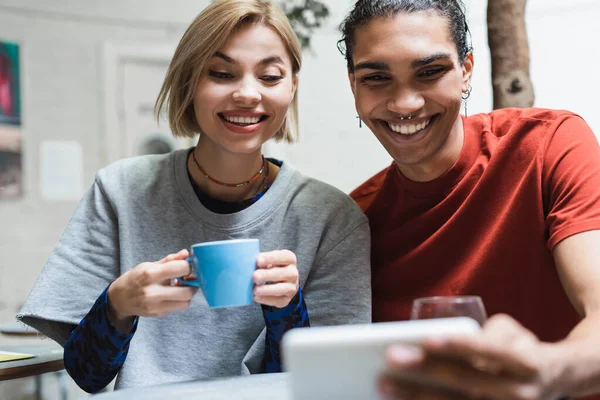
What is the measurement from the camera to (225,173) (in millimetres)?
1496

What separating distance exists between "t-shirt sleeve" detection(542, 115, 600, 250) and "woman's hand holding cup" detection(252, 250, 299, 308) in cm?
50

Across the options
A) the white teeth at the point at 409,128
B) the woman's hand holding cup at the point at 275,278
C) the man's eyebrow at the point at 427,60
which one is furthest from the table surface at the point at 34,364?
the man's eyebrow at the point at 427,60

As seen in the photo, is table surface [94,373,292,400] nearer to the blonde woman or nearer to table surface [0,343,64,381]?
the blonde woman

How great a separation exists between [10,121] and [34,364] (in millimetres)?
2619

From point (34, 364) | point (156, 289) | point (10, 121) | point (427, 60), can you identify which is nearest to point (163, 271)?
point (156, 289)

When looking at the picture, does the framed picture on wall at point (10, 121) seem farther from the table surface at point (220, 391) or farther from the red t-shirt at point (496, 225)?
the table surface at point (220, 391)

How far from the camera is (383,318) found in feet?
4.95

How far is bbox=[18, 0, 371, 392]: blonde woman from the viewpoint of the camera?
4.52ft

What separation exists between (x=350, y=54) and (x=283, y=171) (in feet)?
1.07

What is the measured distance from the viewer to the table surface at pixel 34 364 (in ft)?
4.55

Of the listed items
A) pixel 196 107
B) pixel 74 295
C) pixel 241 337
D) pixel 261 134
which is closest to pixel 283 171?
pixel 261 134

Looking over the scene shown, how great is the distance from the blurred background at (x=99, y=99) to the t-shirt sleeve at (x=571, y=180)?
7.44ft

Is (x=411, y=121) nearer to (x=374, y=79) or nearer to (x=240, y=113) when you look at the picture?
(x=374, y=79)

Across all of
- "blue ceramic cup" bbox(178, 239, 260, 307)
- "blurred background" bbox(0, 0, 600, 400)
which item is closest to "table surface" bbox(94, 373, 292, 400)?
"blue ceramic cup" bbox(178, 239, 260, 307)
